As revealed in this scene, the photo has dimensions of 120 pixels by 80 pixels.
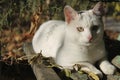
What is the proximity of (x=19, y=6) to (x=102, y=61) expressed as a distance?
142 centimetres

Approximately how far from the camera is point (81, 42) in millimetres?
3246

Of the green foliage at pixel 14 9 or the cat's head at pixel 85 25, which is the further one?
the green foliage at pixel 14 9

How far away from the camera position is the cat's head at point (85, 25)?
10.5 ft

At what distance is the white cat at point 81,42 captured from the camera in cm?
323

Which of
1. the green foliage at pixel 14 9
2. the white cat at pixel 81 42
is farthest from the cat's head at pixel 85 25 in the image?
the green foliage at pixel 14 9

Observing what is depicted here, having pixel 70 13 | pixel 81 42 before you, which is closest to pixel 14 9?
pixel 70 13

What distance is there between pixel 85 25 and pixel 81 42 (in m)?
0.14

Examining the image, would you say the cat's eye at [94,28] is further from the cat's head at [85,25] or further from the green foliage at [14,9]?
the green foliage at [14,9]

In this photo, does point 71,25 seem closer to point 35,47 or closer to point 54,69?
point 54,69

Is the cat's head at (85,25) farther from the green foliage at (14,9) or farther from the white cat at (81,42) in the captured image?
the green foliage at (14,9)

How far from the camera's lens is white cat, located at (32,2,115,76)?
3.23 metres

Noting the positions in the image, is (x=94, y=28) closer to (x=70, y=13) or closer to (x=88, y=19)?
(x=88, y=19)

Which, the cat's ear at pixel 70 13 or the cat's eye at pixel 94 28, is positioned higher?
the cat's ear at pixel 70 13

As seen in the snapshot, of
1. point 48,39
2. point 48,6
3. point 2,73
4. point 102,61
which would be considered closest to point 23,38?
point 48,6
